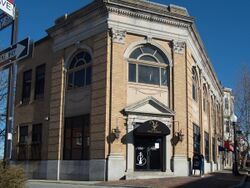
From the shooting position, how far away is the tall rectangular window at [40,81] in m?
31.2

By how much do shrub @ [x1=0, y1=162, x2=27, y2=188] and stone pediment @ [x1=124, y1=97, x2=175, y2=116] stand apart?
15.4 metres

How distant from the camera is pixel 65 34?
95.6ft

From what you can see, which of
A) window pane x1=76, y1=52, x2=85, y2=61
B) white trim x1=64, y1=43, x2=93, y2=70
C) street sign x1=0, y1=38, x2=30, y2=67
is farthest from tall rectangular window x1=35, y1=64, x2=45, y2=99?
street sign x1=0, y1=38, x2=30, y2=67

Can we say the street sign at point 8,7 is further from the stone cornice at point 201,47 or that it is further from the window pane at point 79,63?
the stone cornice at point 201,47

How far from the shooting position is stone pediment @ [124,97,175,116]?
25.6 metres

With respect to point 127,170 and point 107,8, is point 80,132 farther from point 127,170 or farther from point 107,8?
point 107,8

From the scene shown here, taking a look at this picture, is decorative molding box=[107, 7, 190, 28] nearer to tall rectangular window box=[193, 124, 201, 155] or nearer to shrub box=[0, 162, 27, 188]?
tall rectangular window box=[193, 124, 201, 155]

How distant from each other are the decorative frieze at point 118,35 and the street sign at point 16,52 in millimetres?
15344

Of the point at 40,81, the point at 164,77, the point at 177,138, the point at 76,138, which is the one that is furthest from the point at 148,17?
the point at 40,81

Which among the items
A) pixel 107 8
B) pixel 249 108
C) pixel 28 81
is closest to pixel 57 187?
pixel 107 8

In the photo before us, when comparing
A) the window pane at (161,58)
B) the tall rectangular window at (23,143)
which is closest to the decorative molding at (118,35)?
the window pane at (161,58)

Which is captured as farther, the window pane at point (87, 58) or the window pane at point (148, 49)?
the window pane at point (87, 58)

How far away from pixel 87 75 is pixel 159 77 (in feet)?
16.1

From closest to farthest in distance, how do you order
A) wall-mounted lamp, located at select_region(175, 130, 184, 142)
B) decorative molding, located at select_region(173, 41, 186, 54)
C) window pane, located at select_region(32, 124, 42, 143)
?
wall-mounted lamp, located at select_region(175, 130, 184, 142) → decorative molding, located at select_region(173, 41, 186, 54) → window pane, located at select_region(32, 124, 42, 143)
